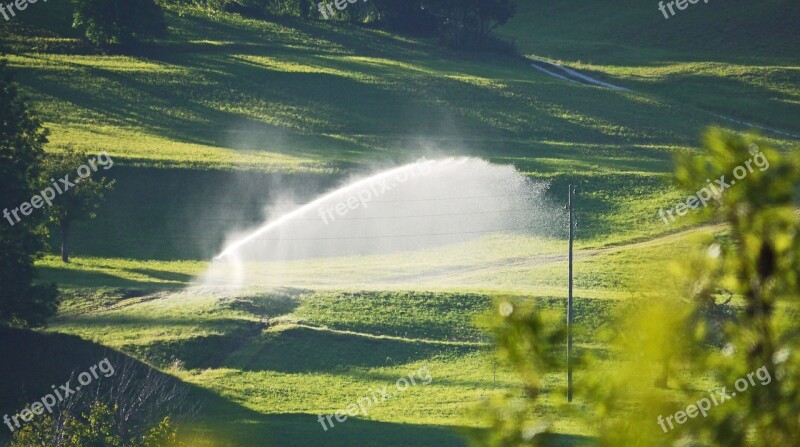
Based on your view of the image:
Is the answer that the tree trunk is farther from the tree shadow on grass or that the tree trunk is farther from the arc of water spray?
the tree shadow on grass

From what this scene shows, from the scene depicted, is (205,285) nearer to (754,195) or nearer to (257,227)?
(257,227)

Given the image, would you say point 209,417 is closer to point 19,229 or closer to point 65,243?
point 19,229

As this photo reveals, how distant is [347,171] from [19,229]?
2438 centimetres

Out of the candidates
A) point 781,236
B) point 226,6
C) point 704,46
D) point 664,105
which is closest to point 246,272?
point 664,105

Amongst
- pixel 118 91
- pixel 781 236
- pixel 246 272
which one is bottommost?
pixel 246 272

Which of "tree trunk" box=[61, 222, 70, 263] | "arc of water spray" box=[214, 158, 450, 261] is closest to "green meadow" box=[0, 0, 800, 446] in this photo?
"tree trunk" box=[61, 222, 70, 263]

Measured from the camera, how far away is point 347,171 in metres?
63.3

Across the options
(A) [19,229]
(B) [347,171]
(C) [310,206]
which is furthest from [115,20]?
(A) [19,229]

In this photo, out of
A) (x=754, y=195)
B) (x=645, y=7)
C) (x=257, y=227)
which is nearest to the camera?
(x=754, y=195)

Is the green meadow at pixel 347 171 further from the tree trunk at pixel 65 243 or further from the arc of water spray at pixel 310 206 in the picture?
the arc of water spray at pixel 310 206

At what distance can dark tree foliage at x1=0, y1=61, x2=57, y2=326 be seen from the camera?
39.7 metres

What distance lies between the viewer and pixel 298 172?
6238 cm

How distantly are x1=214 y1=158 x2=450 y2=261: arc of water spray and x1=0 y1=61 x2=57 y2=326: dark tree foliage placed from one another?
11.9 meters

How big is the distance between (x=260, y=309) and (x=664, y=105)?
152ft
